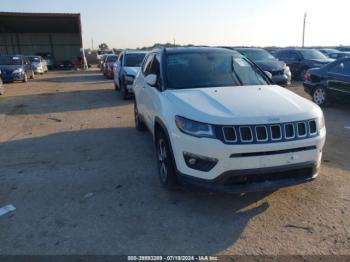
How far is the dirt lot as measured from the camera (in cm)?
334

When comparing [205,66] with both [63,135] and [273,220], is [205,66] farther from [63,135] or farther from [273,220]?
[63,135]

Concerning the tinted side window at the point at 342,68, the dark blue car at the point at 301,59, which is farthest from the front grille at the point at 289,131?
the dark blue car at the point at 301,59

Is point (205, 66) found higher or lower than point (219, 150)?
higher

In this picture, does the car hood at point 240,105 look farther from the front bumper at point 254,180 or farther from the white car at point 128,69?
the white car at point 128,69

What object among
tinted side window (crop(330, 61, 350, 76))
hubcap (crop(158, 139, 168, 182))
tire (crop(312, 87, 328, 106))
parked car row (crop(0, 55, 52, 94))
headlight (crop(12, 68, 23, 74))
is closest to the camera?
hubcap (crop(158, 139, 168, 182))

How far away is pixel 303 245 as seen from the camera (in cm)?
330

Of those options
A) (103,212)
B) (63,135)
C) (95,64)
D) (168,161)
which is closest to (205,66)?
(168,161)

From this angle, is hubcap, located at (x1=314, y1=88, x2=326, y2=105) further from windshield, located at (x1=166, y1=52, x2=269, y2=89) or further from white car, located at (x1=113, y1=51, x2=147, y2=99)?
white car, located at (x1=113, y1=51, x2=147, y2=99)

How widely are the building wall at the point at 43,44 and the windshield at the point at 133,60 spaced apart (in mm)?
31575

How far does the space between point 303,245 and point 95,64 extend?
4640 centimetres

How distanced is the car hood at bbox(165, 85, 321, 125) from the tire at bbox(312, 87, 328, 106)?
6135mm

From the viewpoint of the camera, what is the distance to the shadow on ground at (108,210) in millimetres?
3363

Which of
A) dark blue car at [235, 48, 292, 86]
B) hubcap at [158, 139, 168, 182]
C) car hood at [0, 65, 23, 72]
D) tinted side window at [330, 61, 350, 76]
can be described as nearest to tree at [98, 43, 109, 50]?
car hood at [0, 65, 23, 72]

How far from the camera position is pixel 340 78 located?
936 cm
